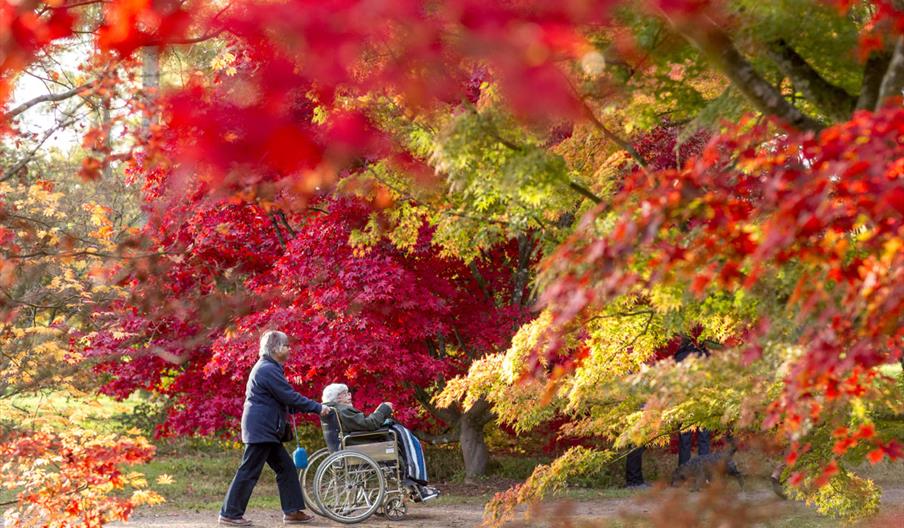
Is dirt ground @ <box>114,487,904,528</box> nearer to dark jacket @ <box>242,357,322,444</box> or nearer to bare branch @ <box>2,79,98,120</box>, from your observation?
dark jacket @ <box>242,357,322,444</box>

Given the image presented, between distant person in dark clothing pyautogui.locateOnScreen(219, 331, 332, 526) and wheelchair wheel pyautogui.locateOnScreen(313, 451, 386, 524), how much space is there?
40 cm

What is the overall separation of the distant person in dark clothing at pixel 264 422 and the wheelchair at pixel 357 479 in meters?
0.43

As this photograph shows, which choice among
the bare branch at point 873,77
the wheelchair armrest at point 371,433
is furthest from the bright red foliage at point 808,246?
the wheelchair armrest at point 371,433

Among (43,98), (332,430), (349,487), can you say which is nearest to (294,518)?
(349,487)

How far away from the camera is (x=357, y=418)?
845cm

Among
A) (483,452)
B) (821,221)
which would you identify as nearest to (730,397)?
(821,221)

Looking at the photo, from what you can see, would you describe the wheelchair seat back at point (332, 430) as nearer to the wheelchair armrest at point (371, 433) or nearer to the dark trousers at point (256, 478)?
the wheelchair armrest at point (371, 433)

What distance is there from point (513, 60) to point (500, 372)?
272 cm

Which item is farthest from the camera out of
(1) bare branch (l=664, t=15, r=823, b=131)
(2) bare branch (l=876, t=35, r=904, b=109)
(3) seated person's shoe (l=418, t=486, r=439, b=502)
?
(3) seated person's shoe (l=418, t=486, r=439, b=502)

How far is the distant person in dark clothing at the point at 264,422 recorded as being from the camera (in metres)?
7.72

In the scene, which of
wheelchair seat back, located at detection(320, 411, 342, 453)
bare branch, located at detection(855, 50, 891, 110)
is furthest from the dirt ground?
bare branch, located at detection(855, 50, 891, 110)

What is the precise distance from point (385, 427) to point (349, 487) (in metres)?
0.58

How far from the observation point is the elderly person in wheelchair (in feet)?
27.8

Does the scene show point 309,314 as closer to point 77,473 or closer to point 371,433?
point 371,433
